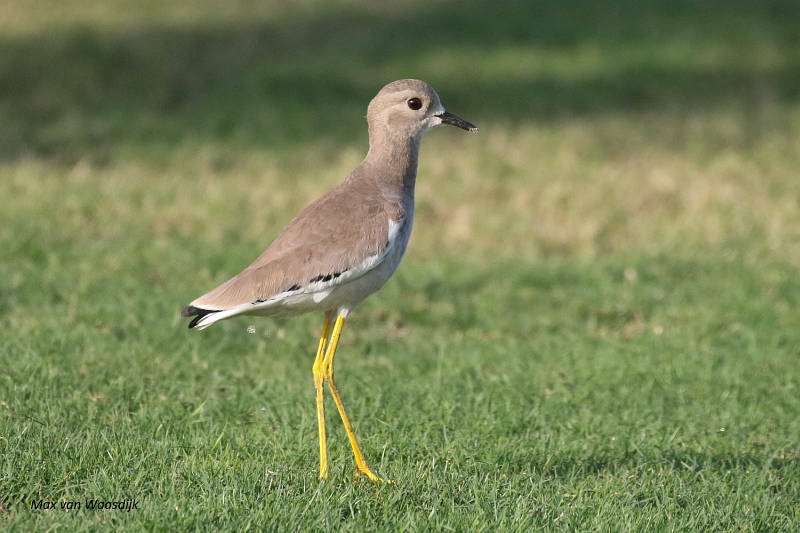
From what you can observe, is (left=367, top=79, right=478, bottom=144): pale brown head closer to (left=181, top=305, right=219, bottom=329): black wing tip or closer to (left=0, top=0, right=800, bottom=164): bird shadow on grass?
(left=181, top=305, right=219, bottom=329): black wing tip

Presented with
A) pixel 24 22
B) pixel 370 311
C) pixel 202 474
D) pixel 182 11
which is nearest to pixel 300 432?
pixel 202 474

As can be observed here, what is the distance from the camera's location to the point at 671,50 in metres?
18.1

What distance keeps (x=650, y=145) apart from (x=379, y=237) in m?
9.52

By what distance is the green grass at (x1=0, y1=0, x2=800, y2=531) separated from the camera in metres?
5.27

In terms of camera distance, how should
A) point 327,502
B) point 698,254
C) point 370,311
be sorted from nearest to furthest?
point 327,502
point 370,311
point 698,254

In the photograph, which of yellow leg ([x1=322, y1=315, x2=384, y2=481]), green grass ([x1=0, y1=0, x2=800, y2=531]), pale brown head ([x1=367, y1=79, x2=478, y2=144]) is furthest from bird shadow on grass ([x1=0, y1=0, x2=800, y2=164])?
yellow leg ([x1=322, y1=315, x2=384, y2=481])

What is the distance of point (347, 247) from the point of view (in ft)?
17.5

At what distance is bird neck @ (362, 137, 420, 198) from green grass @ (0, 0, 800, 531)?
1.34 meters

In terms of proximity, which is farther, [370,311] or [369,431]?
[370,311]

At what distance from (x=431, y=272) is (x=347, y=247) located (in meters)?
4.35

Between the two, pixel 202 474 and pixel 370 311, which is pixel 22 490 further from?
pixel 370 311

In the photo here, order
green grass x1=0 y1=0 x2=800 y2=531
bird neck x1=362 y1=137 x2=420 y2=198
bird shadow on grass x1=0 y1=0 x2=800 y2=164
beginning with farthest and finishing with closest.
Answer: bird shadow on grass x1=0 y1=0 x2=800 y2=164, bird neck x1=362 y1=137 x2=420 y2=198, green grass x1=0 y1=0 x2=800 y2=531

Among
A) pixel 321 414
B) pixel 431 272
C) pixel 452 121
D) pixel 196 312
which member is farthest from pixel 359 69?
pixel 196 312

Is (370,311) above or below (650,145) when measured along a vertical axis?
below
